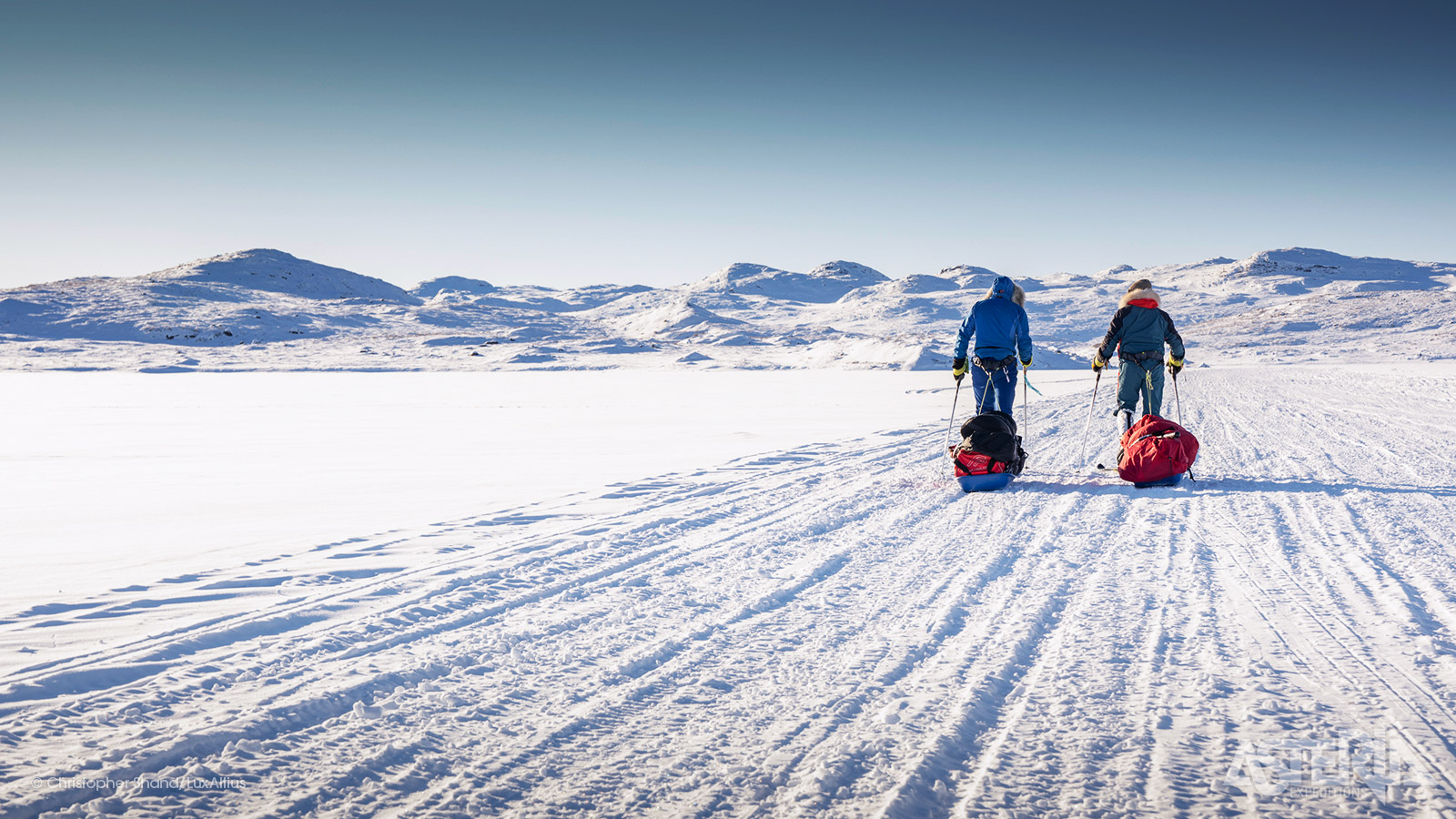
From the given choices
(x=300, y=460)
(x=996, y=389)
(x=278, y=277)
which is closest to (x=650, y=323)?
(x=278, y=277)

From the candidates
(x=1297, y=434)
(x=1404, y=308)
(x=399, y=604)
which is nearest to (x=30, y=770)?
(x=399, y=604)

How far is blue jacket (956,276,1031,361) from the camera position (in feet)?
26.7

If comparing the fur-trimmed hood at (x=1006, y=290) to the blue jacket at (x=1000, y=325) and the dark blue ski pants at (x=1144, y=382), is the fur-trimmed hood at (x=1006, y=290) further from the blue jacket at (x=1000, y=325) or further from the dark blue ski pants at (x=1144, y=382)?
the dark blue ski pants at (x=1144, y=382)

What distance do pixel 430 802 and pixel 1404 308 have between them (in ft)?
384

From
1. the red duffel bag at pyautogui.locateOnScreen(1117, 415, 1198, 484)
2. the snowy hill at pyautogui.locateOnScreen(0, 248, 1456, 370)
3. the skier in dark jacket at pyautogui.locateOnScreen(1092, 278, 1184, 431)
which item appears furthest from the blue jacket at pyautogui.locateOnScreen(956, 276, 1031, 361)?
the snowy hill at pyautogui.locateOnScreen(0, 248, 1456, 370)

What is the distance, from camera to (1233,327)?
95.3m

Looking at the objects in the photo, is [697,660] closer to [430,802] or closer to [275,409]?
[430,802]

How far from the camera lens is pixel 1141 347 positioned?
26.5 ft

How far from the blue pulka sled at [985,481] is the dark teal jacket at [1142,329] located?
1.84 meters

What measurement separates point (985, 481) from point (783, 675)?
15.2ft

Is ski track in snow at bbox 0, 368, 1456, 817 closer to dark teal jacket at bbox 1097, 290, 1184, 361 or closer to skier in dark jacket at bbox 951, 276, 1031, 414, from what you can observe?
dark teal jacket at bbox 1097, 290, 1184, 361

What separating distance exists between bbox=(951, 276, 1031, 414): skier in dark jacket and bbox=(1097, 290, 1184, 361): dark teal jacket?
0.84 meters

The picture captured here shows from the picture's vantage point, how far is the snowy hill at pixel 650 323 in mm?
59562

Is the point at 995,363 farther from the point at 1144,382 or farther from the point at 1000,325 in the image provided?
the point at 1144,382
